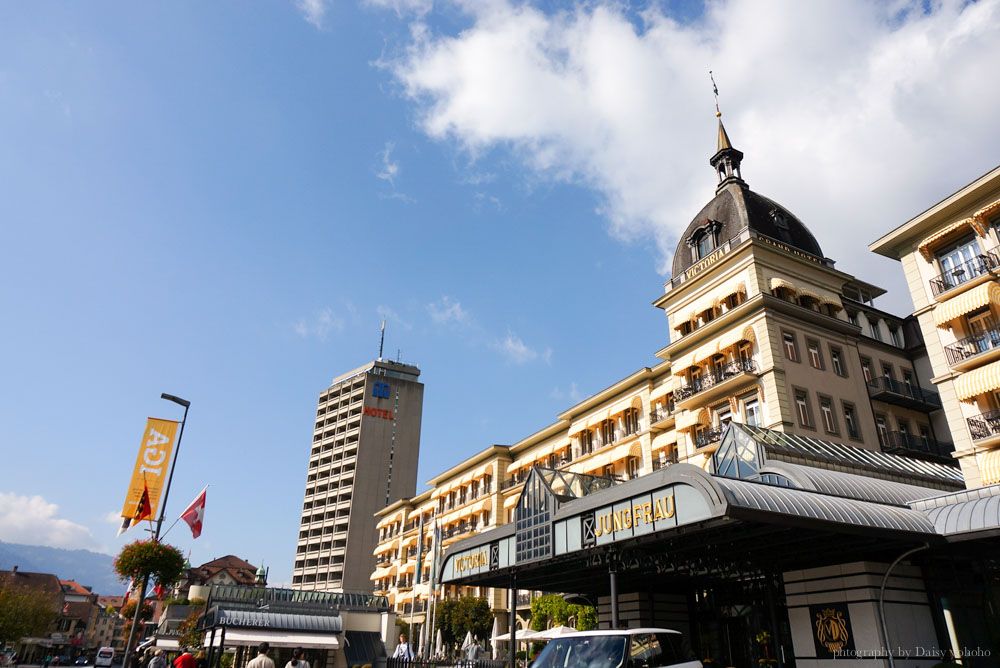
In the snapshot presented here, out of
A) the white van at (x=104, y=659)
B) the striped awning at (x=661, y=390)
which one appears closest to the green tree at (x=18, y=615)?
the white van at (x=104, y=659)

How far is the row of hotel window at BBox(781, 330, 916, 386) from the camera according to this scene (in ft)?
104

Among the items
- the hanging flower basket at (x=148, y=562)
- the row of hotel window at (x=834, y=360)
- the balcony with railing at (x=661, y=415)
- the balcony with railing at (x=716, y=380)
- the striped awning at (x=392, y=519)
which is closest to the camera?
the hanging flower basket at (x=148, y=562)

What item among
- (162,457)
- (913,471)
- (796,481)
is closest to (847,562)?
(796,481)

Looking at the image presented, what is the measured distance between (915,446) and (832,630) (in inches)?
834

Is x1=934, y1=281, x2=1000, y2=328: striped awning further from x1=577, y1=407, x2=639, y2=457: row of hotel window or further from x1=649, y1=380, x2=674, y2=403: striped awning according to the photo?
x1=577, y1=407, x2=639, y2=457: row of hotel window

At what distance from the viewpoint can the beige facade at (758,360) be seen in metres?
31.4

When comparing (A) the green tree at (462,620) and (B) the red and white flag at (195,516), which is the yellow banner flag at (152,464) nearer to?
(B) the red and white flag at (195,516)

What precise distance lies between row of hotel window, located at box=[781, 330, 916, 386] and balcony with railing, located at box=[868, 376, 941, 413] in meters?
0.42

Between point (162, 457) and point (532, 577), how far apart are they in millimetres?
14203

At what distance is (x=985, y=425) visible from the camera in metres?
24.8

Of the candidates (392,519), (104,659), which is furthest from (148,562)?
(392,519)

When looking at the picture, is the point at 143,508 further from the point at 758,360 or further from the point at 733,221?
the point at 733,221

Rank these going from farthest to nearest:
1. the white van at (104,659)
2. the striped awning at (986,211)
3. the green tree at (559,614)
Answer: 1. the white van at (104,659)
2. the green tree at (559,614)
3. the striped awning at (986,211)

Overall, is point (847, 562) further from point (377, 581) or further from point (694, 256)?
point (377, 581)
